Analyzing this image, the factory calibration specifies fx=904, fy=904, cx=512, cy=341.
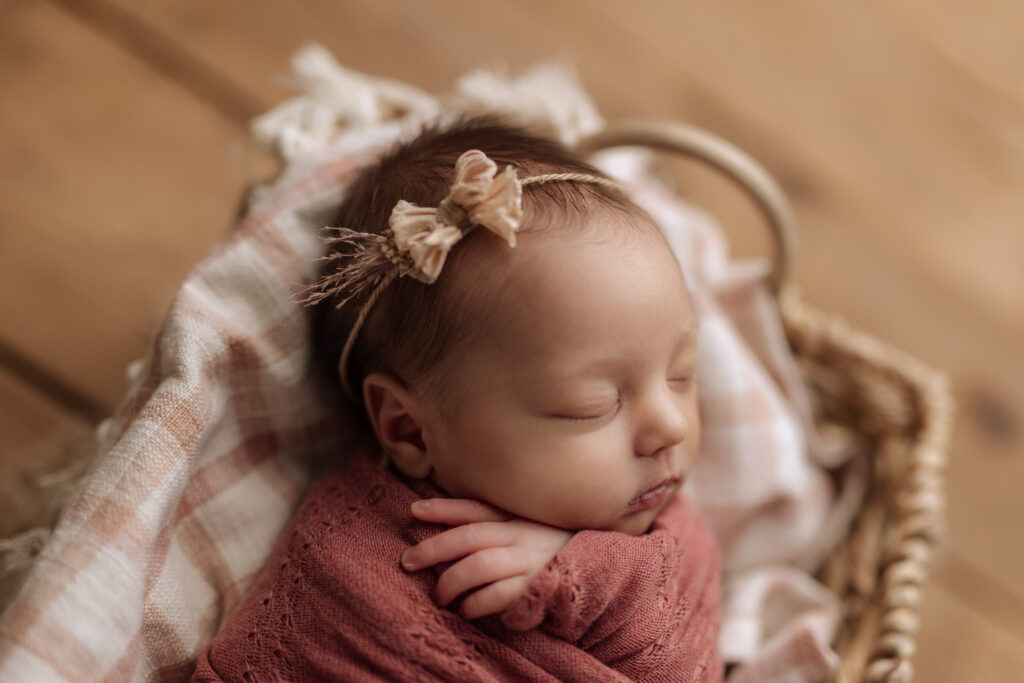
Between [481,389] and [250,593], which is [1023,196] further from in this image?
[250,593]

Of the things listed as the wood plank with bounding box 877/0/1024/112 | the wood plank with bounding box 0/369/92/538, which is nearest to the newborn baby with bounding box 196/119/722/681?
the wood plank with bounding box 0/369/92/538

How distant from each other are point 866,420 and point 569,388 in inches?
26.1

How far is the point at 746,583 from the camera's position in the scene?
1.23m

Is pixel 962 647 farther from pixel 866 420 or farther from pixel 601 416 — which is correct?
pixel 601 416

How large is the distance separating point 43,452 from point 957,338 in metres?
1.52

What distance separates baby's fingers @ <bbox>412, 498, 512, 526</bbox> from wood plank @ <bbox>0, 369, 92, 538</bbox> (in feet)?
2.00

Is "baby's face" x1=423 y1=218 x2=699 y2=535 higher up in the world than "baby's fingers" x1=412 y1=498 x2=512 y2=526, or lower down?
higher up

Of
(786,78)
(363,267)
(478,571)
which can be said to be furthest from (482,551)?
(786,78)

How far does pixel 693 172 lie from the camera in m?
1.71

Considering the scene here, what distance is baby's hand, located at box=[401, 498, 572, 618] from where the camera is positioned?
0.85 m

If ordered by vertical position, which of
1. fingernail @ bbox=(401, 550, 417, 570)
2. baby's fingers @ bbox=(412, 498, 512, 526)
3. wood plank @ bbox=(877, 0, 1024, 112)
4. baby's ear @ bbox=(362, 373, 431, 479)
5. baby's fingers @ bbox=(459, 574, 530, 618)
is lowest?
fingernail @ bbox=(401, 550, 417, 570)

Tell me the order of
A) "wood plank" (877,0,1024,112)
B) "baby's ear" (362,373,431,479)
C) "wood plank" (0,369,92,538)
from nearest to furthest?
"baby's ear" (362,373,431,479)
"wood plank" (0,369,92,538)
"wood plank" (877,0,1024,112)

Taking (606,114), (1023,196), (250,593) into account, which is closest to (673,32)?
(606,114)

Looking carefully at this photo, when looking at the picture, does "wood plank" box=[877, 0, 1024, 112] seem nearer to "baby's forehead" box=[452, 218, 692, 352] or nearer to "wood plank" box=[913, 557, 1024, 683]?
"wood plank" box=[913, 557, 1024, 683]
